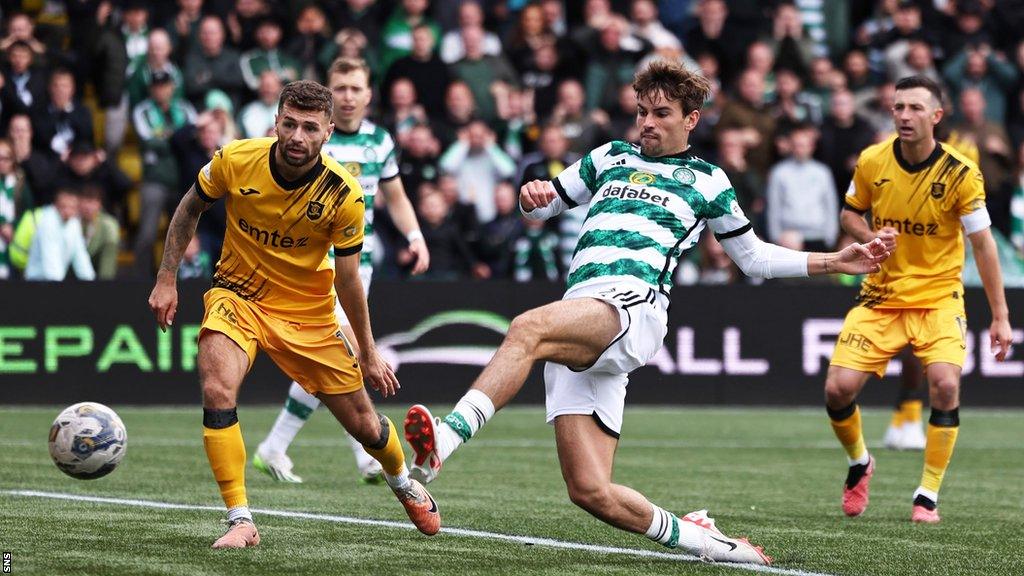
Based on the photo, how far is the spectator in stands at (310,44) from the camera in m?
19.2

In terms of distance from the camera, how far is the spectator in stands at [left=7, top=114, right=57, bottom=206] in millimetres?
17453

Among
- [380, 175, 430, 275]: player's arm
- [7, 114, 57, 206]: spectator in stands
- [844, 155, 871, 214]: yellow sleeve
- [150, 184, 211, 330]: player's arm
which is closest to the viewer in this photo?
[150, 184, 211, 330]: player's arm

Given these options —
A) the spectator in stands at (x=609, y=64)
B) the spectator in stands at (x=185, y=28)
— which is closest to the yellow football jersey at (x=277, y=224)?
the spectator in stands at (x=185, y=28)

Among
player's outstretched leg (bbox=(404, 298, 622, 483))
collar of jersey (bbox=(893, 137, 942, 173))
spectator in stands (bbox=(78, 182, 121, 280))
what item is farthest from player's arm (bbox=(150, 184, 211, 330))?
spectator in stands (bbox=(78, 182, 121, 280))

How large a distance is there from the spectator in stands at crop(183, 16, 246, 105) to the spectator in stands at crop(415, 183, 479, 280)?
Result: 261 cm

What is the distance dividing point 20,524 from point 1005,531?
5.25 metres

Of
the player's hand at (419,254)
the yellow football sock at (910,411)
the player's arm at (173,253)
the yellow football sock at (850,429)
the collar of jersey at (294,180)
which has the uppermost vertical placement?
the collar of jersey at (294,180)

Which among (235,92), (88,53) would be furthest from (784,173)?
(88,53)

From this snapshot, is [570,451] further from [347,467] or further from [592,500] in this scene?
[347,467]

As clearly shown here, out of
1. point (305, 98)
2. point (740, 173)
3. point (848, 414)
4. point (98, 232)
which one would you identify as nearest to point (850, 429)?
point (848, 414)

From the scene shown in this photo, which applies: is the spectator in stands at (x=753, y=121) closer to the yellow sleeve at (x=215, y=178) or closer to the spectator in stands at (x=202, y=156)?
the spectator in stands at (x=202, y=156)

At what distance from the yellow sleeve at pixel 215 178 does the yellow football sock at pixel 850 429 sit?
14.0ft

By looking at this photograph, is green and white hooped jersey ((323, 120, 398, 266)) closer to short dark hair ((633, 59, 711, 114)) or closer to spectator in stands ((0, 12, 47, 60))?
short dark hair ((633, 59, 711, 114))

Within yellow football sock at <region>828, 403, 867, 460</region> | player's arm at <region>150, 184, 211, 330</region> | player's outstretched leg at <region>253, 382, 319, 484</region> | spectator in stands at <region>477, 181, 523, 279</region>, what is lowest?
player's outstretched leg at <region>253, 382, 319, 484</region>
